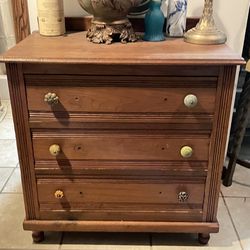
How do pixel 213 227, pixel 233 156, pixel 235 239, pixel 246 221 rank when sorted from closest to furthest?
pixel 213 227 < pixel 235 239 < pixel 246 221 < pixel 233 156

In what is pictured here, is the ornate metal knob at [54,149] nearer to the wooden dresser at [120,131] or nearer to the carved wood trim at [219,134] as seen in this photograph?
the wooden dresser at [120,131]

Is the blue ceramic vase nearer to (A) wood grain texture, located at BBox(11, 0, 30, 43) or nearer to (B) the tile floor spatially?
(A) wood grain texture, located at BBox(11, 0, 30, 43)

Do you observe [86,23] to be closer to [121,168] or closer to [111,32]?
[111,32]

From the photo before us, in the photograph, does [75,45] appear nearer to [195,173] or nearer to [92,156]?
[92,156]

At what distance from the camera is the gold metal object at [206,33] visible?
1.27 m

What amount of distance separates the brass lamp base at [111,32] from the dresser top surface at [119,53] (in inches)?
1.1

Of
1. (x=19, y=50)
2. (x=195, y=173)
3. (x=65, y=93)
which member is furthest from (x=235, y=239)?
(x=19, y=50)

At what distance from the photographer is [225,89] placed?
3.82 feet

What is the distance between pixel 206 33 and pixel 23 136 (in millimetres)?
765

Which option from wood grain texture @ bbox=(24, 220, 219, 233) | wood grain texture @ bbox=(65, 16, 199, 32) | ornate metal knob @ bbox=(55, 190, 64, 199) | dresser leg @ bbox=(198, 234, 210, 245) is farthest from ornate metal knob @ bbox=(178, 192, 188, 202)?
wood grain texture @ bbox=(65, 16, 199, 32)

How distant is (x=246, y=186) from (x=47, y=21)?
130 cm

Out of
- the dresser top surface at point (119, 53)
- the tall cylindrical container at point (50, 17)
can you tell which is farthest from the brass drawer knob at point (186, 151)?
the tall cylindrical container at point (50, 17)

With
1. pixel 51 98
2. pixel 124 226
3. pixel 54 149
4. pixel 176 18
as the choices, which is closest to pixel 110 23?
pixel 176 18

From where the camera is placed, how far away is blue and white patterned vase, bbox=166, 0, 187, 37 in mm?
1346
